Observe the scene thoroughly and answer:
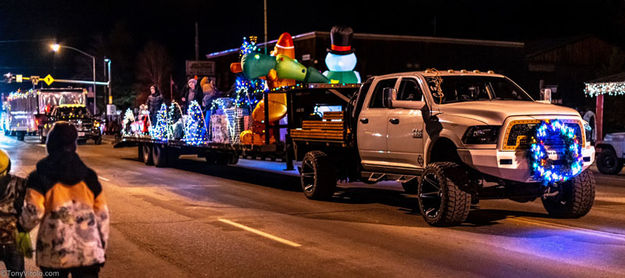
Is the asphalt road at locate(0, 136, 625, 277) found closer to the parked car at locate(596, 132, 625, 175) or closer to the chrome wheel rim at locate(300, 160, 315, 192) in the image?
the chrome wheel rim at locate(300, 160, 315, 192)

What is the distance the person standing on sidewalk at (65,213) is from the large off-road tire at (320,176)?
8201mm

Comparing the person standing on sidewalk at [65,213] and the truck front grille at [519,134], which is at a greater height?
the truck front grille at [519,134]

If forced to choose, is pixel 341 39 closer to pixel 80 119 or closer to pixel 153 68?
pixel 80 119

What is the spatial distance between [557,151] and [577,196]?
4.10 ft

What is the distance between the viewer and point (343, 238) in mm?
9406

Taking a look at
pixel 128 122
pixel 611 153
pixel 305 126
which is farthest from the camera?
pixel 128 122

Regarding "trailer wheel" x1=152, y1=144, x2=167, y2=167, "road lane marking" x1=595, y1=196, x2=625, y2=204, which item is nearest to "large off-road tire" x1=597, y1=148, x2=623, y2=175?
"road lane marking" x1=595, y1=196, x2=625, y2=204

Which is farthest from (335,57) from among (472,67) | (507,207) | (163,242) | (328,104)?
(472,67)

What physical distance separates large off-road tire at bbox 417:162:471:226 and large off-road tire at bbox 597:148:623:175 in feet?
34.4

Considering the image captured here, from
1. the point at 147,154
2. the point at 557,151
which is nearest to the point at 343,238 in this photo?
the point at 557,151

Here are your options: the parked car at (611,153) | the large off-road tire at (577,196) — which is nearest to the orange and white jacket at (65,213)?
the large off-road tire at (577,196)

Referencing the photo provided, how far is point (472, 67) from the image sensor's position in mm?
50625

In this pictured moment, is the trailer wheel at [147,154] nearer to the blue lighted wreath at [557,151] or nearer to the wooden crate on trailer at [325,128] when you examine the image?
the wooden crate on trailer at [325,128]

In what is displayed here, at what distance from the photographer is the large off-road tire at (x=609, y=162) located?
18859mm
